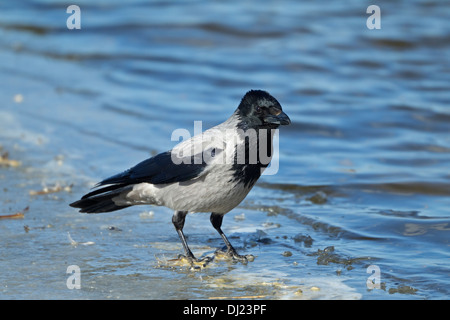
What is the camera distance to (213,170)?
15.5 feet

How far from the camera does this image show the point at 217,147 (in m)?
4.75

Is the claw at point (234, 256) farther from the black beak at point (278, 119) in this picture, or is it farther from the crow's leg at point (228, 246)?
the black beak at point (278, 119)

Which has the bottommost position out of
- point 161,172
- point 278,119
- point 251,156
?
point 161,172

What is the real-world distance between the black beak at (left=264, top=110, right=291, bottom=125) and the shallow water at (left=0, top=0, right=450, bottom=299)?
94cm

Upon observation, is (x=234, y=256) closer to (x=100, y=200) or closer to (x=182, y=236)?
(x=182, y=236)

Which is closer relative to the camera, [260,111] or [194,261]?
[194,261]

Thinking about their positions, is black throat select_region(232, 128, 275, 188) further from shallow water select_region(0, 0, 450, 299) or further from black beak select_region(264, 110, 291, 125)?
shallow water select_region(0, 0, 450, 299)

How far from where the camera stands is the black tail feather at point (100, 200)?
5074 millimetres

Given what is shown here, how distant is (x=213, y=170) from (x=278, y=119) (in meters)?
0.56

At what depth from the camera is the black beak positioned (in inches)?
187

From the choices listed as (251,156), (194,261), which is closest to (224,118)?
(251,156)

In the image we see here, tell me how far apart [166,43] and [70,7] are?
4261 millimetres

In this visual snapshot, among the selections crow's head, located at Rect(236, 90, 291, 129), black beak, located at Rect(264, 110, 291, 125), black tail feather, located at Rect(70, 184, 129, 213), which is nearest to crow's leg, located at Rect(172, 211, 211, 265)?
black tail feather, located at Rect(70, 184, 129, 213)
